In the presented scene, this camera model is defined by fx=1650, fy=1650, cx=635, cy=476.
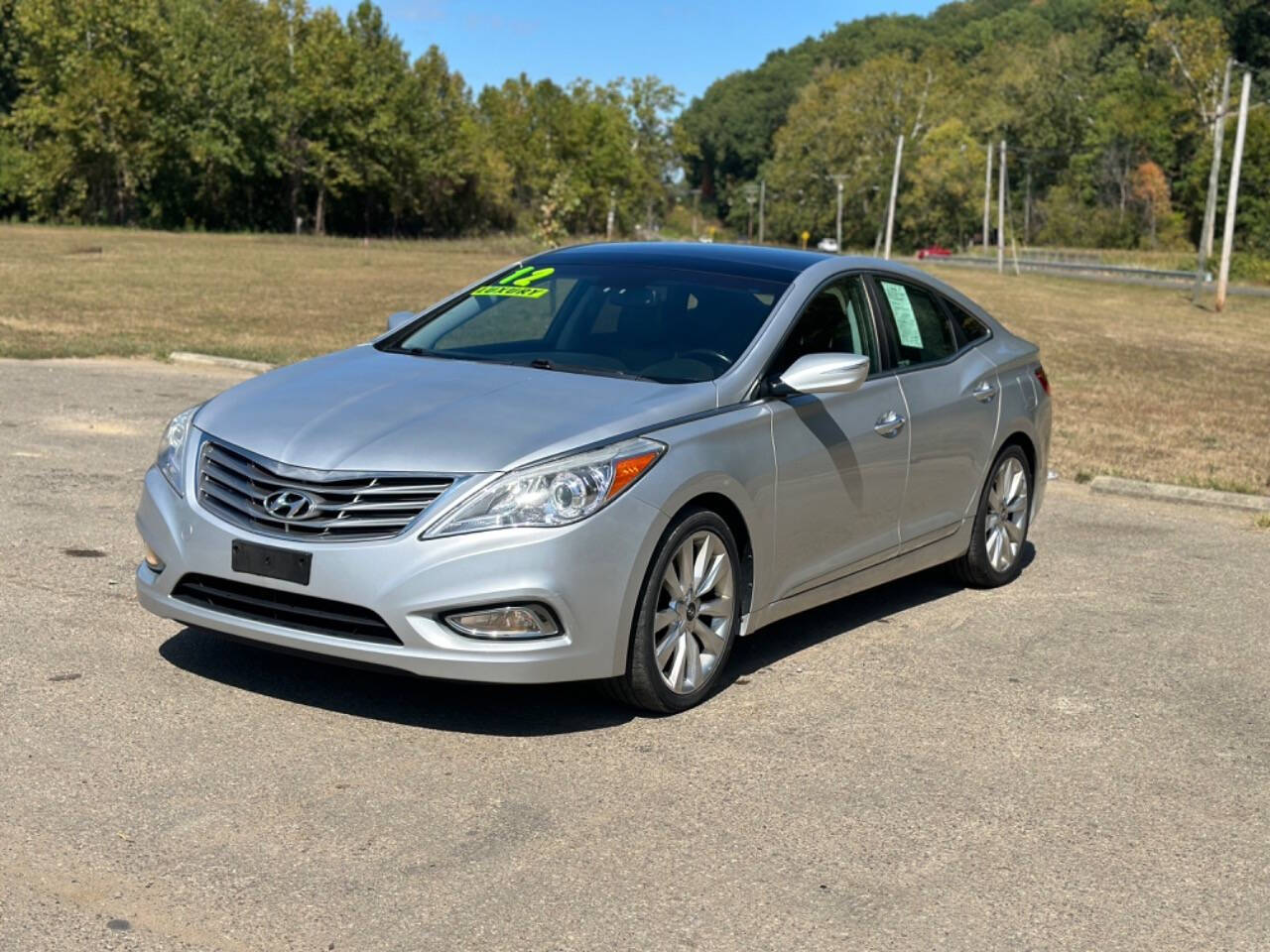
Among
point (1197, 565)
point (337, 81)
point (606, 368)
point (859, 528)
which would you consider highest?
point (337, 81)

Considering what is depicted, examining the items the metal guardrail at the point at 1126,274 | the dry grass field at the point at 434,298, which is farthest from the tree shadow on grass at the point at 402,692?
the metal guardrail at the point at 1126,274

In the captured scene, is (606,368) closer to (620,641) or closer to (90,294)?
(620,641)

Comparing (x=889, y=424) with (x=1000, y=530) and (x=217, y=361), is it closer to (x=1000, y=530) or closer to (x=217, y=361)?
(x=1000, y=530)

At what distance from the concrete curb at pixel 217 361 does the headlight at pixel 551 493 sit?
1173 centimetres

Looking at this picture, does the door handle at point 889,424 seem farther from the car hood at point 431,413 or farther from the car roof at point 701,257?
the car hood at point 431,413

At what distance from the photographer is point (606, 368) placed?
6316mm

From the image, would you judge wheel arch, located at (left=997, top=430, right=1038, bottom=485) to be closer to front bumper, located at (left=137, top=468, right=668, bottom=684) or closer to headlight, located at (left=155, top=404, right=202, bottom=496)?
front bumper, located at (left=137, top=468, right=668, bottom=684)

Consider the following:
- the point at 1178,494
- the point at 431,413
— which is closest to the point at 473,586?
the point at 431,413

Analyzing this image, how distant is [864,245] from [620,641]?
14382 centimetres

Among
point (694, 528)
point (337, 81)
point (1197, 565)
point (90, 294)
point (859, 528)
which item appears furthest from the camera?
point (337, 81)

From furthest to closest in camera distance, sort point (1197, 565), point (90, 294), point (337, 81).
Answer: point (337, 81), point (90, 294), point (1197, 565)

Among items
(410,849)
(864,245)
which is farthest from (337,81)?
(410,849)

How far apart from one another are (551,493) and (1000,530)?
360cm

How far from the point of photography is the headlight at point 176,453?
5707mm
